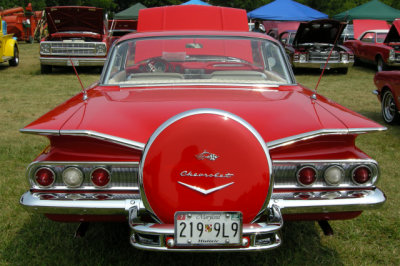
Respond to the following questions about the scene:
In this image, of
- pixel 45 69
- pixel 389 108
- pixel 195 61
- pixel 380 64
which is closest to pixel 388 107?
pixel 389 108

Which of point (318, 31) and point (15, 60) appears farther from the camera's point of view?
point (15, 60)

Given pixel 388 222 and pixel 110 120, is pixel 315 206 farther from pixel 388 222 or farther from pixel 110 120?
pixel 388 222

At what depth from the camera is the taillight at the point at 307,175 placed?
2.20m

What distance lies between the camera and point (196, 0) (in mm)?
20594

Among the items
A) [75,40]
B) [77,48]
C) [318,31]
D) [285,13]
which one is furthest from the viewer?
[285,13]

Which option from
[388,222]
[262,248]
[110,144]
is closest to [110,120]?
[110,144]

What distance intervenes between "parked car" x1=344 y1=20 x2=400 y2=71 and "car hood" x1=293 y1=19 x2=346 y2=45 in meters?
1.40

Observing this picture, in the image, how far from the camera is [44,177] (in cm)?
219

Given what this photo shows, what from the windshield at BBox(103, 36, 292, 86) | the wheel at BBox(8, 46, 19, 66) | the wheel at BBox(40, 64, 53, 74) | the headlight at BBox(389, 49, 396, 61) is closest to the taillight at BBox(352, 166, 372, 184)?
the windshield at BBox(103, 36, 292, 86)

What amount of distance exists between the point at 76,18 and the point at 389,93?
8.74m

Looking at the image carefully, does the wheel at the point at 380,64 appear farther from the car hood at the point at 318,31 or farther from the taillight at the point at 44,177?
the taillight at the point at 44,177

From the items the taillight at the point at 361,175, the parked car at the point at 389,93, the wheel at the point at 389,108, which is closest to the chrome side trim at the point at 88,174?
the taillight at the point at 361,175

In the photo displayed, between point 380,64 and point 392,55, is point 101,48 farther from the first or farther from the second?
point 380,64

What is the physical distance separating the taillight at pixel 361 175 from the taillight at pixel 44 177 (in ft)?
5.19
